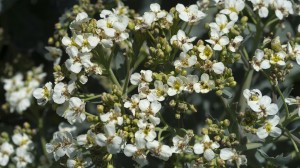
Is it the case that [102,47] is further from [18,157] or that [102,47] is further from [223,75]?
[18,157]

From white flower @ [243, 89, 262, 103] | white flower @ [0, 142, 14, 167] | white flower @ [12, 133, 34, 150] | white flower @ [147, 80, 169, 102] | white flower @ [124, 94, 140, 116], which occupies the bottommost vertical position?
white flower @ [0, 142, 14, 167]

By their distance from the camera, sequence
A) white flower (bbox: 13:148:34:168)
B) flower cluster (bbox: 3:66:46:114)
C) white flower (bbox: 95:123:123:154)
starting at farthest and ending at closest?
flower cluster (bbox: 3:66:46:114) < white flower (bbox: 13:148:34:168) < white flower (bbox: 95:123:123:154)

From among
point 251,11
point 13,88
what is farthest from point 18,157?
point 251,11

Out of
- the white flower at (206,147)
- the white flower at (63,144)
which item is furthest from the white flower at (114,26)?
the white flower at (206,147)

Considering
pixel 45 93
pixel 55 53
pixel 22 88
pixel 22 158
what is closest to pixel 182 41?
pixel 45 93

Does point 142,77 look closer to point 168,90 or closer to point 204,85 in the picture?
Result: point 168,90

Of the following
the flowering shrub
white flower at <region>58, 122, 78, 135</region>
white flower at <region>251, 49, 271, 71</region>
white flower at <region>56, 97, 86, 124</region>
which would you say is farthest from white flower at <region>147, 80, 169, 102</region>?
white flower at <region>58, 122, 78, 135</region>

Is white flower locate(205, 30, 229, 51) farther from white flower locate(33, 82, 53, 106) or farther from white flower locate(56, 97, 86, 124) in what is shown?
white flower locate(33, 82, 53, 106)
